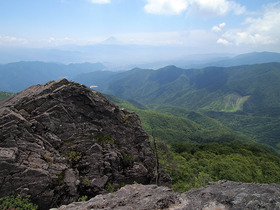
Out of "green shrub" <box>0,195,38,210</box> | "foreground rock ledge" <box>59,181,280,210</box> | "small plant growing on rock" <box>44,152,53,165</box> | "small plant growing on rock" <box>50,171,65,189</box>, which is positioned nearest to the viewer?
"foreground rock ledge" <box>59,181,280,210</box>

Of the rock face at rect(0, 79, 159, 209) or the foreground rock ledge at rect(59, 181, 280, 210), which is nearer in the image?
the foreground rock ledge at rect(59, 181, 280, 210)

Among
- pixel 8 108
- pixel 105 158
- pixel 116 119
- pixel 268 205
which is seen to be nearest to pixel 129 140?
pixel 116 119

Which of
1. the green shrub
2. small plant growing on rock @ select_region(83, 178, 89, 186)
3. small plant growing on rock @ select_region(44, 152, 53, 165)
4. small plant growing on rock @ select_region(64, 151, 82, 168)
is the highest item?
small plant growing on rock @ select_region(44, 152, 53, 165)

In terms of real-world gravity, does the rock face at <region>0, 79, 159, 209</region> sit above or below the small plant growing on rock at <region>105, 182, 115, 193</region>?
above

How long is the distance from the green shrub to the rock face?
21.9 inches

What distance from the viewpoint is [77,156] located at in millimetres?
22062

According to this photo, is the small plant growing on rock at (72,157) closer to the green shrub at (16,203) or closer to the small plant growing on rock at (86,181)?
the small plant growing on rock at (86,181)

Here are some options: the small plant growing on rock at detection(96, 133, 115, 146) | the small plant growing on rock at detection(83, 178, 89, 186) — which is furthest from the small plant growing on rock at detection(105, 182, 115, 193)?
the small plant growing on rock at detection(96, 133, 115, 146)

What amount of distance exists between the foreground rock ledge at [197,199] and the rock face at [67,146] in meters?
4.64

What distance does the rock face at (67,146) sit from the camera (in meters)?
16.9

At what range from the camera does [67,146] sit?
2236 centimetres

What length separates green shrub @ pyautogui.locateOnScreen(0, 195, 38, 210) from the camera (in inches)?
571

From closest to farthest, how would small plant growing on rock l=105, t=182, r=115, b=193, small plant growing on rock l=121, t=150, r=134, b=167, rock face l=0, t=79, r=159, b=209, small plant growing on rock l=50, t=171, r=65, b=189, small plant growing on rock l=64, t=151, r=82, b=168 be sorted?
rock face l=0, t=79, r=159, b=209 < small plant growing on rock l=50, t=171, r=65, b=189 < small plant growing on rock l=64, t=151, r=82, b=168 < small plant growing on rock l=105, t=182, r=115, b=193 < small plant growing on rock l=121, t=150, r=134, b=167

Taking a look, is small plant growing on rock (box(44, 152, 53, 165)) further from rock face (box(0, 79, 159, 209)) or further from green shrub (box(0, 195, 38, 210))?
green shrub (box(0, 195, 38, 210))
